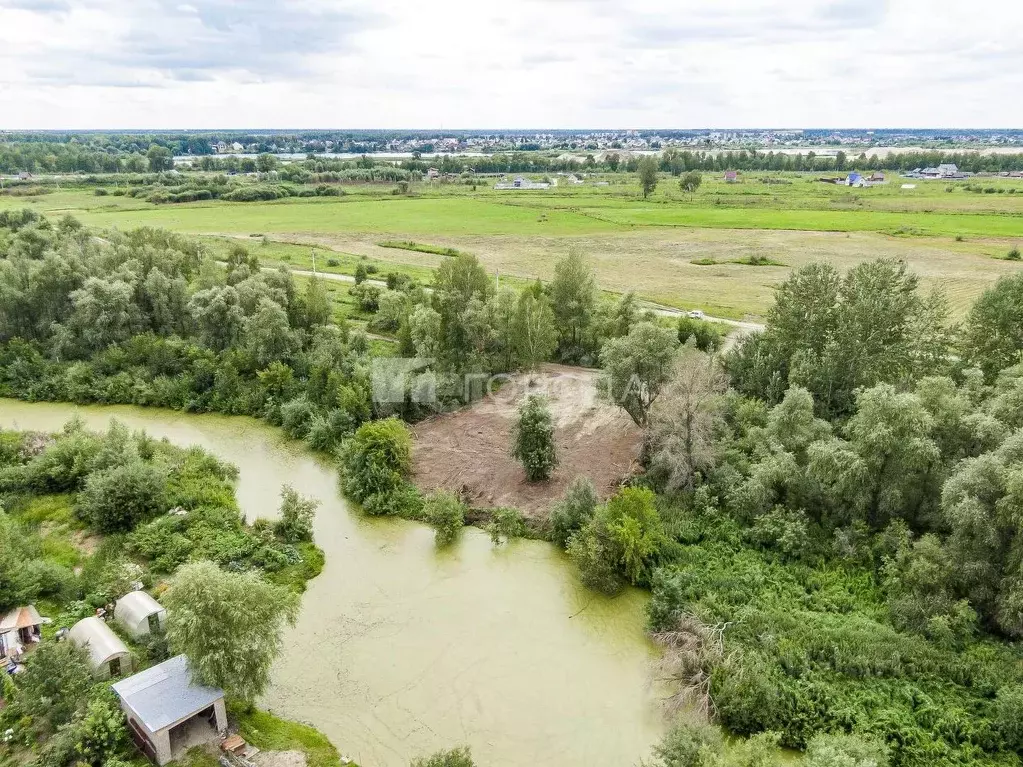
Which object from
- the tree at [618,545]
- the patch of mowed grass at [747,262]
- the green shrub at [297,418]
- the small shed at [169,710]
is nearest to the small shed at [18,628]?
the small shed at [169,710]

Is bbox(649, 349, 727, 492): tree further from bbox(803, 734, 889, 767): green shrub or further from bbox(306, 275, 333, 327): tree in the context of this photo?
bbox(306, 275, 333, 327): tree

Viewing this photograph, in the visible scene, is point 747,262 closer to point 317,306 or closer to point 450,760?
point 317,306

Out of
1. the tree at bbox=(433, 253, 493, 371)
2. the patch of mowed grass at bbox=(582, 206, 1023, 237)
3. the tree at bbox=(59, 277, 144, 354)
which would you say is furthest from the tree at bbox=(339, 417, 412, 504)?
the patch of mowed grass at bbox=(582, 206, 1023, 237)

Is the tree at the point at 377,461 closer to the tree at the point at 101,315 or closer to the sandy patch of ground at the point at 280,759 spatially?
the sandy patch of ground at the point at 280,759

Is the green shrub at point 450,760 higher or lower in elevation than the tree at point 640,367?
lower

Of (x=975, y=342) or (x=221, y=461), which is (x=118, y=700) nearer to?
(x=221, y=461)

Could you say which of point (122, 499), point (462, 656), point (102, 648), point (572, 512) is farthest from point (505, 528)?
point (122, 499)
